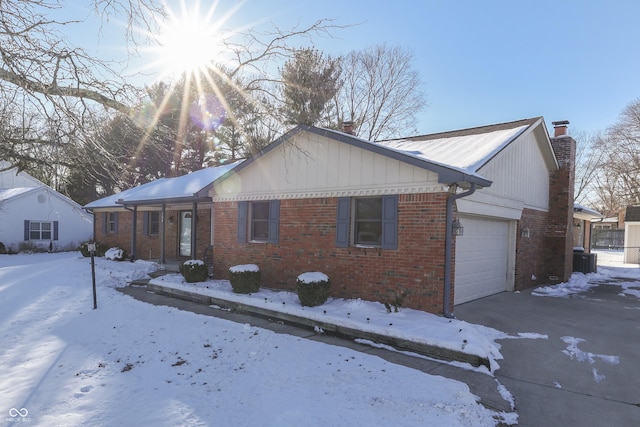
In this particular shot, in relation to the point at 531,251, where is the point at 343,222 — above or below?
above

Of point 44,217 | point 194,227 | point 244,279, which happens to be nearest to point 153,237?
point 194,227

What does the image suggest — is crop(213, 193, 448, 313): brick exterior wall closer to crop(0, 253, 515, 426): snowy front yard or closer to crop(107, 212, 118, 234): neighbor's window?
crop(0, 253, 515, 426): snowy front yard

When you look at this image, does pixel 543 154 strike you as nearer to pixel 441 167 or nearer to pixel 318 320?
pixel 441 167

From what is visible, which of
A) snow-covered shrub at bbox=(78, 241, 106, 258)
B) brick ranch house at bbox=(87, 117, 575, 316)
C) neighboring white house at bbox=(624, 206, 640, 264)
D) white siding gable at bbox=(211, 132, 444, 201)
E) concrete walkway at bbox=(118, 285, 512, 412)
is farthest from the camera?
neighboring white house at bbox=(624, 206, 640, 264)

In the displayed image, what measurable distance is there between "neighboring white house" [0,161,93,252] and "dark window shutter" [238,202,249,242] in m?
16.3

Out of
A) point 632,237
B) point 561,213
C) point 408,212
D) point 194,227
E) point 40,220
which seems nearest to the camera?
point 408,212

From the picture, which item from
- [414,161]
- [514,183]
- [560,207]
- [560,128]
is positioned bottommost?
[560,207]

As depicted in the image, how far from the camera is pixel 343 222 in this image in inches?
339

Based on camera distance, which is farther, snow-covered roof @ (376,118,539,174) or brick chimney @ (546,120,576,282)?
brick chimney @ (546,120,576,282)

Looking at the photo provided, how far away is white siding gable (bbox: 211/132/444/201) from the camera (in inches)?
304

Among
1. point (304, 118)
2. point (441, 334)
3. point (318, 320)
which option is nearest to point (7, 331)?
point (318, 320)

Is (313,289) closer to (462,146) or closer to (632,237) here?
(462,146)

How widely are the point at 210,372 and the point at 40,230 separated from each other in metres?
24.4

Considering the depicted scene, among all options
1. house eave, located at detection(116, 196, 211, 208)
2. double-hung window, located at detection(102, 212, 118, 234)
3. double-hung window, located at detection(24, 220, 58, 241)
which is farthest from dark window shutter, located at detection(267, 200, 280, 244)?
double-hung window, located at detection(24, 220, 58, 241)
